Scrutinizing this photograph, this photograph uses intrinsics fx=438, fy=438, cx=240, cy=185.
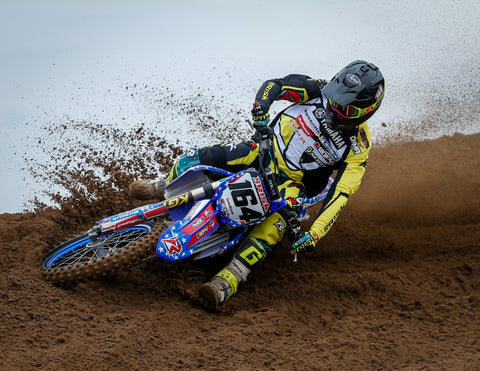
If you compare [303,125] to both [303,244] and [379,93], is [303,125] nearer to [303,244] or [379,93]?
[379,93]

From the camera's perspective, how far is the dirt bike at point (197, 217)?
3773 mm

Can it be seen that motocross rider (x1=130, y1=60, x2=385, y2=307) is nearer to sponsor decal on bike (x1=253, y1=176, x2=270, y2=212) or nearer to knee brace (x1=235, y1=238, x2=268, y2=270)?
knee brace (x1=235, y1=238, x2=268, y2=270)

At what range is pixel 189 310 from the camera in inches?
153

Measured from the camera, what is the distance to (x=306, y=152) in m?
4.34

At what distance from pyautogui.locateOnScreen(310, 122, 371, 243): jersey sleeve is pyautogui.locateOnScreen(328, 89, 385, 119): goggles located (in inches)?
14.5

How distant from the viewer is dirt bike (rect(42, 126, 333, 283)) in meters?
3.77

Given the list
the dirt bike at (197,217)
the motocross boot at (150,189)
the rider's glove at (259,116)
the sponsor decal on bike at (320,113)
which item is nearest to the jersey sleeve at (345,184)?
the dirt bike at (197,217)

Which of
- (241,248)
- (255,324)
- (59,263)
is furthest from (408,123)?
(59,263)

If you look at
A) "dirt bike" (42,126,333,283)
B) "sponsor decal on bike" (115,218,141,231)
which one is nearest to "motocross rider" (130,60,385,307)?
"dirt bike" (42,126,333,283)

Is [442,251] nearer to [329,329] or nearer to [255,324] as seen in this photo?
[329,329]

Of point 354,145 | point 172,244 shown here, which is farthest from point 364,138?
point 172,244

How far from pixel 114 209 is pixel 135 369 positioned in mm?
2729

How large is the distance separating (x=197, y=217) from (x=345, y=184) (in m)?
1.42

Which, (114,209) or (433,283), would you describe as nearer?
(433,283)
